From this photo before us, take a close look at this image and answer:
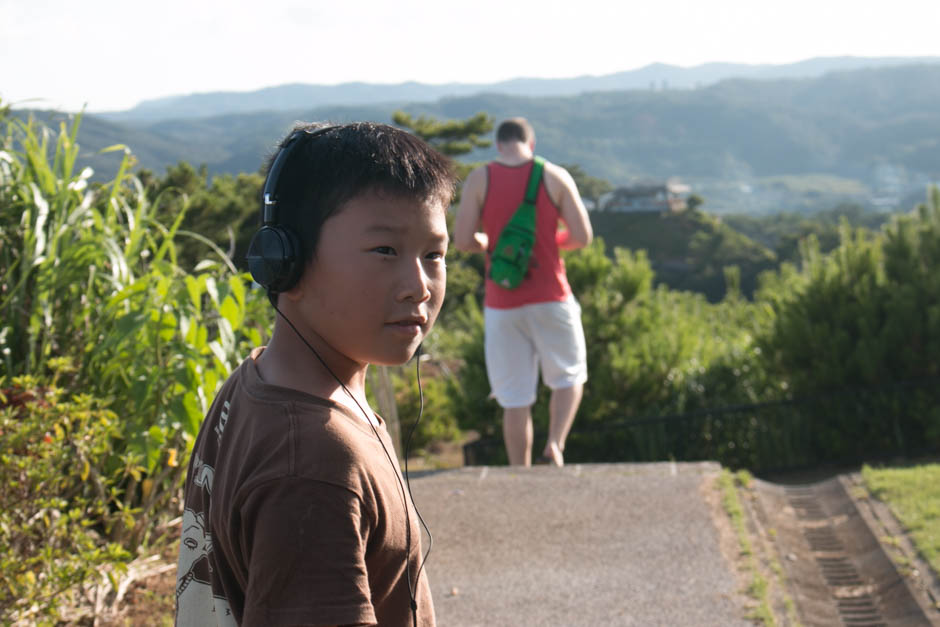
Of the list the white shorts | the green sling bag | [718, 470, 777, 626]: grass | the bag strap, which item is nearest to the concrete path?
[718, 470, 777, 626]: grass

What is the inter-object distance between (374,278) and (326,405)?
18 cm

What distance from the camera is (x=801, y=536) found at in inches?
191

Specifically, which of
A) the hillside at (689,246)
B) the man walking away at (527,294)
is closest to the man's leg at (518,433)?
the man walking away at (527,294)

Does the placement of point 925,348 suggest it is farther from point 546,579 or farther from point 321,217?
point 321,217

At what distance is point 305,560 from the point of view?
1175mm

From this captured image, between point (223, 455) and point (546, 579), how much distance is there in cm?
284

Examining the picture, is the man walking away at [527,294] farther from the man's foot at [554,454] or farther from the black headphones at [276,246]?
the black headphones at [276,246]

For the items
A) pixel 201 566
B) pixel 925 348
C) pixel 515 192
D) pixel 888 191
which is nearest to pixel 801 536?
pixel 515 192

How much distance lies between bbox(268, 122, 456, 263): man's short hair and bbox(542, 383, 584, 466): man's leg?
420 cm

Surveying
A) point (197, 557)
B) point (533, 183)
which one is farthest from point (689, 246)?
point (197, 557)

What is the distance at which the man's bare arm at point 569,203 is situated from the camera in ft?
17.2

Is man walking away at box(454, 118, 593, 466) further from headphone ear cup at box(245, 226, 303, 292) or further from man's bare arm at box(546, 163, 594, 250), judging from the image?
headphone ear cup at box(245, 226, 303, 292)

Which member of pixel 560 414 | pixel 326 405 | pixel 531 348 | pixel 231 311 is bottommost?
pixel 560 414

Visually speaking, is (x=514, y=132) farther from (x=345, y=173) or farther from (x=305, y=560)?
(x=305, y=560)
